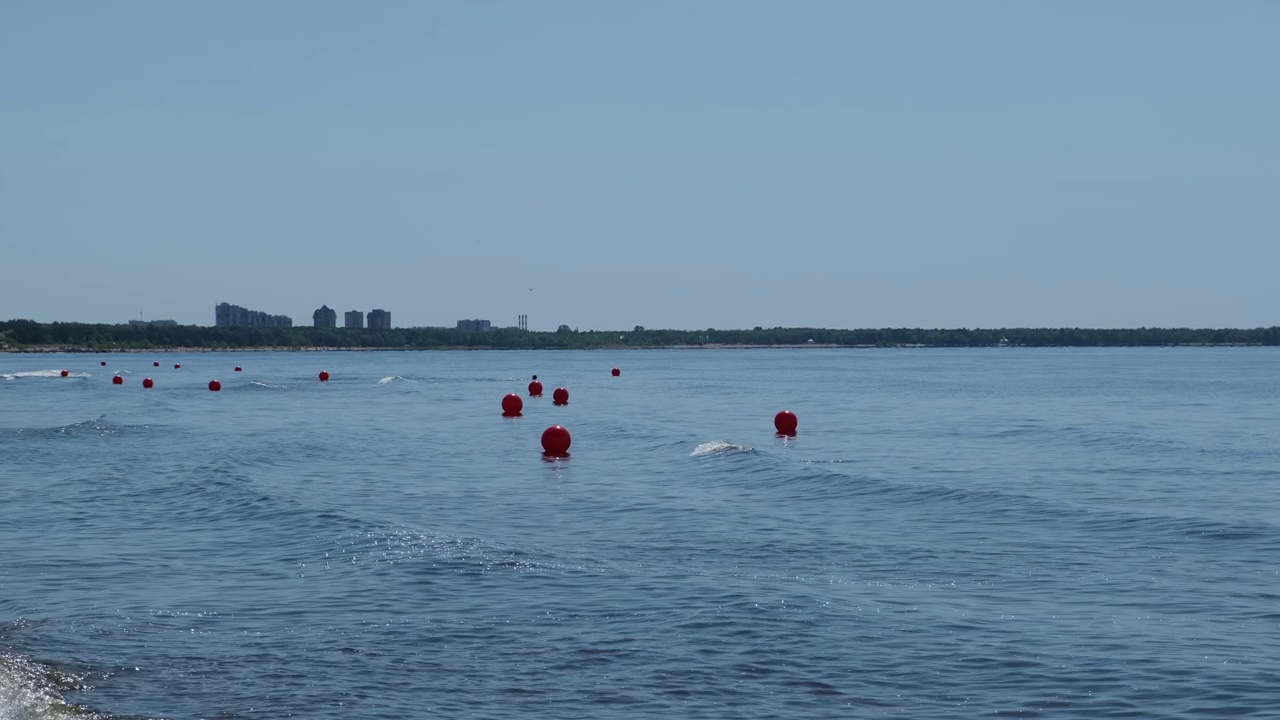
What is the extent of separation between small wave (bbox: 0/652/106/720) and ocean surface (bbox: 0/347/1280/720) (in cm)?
4

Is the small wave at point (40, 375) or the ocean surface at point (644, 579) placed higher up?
the small wave at point (40, 375)

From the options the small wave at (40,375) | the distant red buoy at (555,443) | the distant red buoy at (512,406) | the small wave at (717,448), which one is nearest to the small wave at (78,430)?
the distant red buoy at (512,406)

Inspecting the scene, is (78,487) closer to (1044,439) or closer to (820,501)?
(820,501)

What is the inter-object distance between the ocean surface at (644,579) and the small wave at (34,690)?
1.6 inches

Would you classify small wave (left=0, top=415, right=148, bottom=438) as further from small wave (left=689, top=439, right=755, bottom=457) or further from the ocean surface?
small wave (left=689, top=439, right=755, bottom=457)

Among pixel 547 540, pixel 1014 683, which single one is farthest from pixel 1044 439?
pixel 1014 683

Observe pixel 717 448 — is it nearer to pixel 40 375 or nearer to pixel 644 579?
pixel 644 579

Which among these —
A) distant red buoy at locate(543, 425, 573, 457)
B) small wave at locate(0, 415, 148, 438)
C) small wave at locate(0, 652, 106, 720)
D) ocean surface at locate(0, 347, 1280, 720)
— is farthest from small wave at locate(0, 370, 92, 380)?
small wave at locate(0, 652, 106, 720)

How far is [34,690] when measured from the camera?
11.5m

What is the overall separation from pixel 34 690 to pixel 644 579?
6.98 meters

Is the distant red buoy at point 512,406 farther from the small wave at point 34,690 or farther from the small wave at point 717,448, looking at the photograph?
the small wave at point 34,690

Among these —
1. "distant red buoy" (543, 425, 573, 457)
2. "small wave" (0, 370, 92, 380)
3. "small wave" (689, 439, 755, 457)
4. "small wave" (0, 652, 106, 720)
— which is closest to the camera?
"small wave" (0, 652, 106, 720)

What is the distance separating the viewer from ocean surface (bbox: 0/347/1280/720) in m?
11.5

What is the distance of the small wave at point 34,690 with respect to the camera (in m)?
10.8
